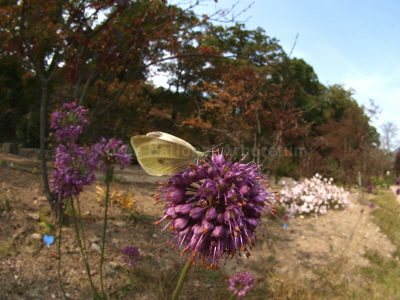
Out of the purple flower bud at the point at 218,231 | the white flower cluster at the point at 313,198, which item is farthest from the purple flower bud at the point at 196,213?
the white flower cluster at the point at 313,198

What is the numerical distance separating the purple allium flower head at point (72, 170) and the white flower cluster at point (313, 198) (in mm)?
5903

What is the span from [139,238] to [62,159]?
2.56m

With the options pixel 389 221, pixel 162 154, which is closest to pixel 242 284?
pixel 162 154

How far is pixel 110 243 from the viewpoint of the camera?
4625 millimetres

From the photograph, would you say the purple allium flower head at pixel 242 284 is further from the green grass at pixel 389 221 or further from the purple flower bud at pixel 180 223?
the green grass at pixel 389 221

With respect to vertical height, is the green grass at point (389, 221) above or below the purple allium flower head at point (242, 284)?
below

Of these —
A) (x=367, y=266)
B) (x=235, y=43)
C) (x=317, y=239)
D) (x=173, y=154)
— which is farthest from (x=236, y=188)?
(x=235, y=43)

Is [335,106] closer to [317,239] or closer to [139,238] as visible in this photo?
[317,239]

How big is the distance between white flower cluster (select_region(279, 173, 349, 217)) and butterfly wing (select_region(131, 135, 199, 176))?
622 centimetres

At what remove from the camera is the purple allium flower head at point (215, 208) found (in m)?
1.46

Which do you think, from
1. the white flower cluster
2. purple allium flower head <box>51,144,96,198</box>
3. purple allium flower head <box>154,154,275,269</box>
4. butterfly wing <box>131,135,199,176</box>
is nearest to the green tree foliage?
the white flower cluster

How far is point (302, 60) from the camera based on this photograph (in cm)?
2480

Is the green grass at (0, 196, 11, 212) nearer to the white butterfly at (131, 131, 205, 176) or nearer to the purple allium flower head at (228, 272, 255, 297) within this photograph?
the white butterfly at (131, 131, 205, 176)

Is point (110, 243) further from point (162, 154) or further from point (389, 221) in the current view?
point (389, 221)
